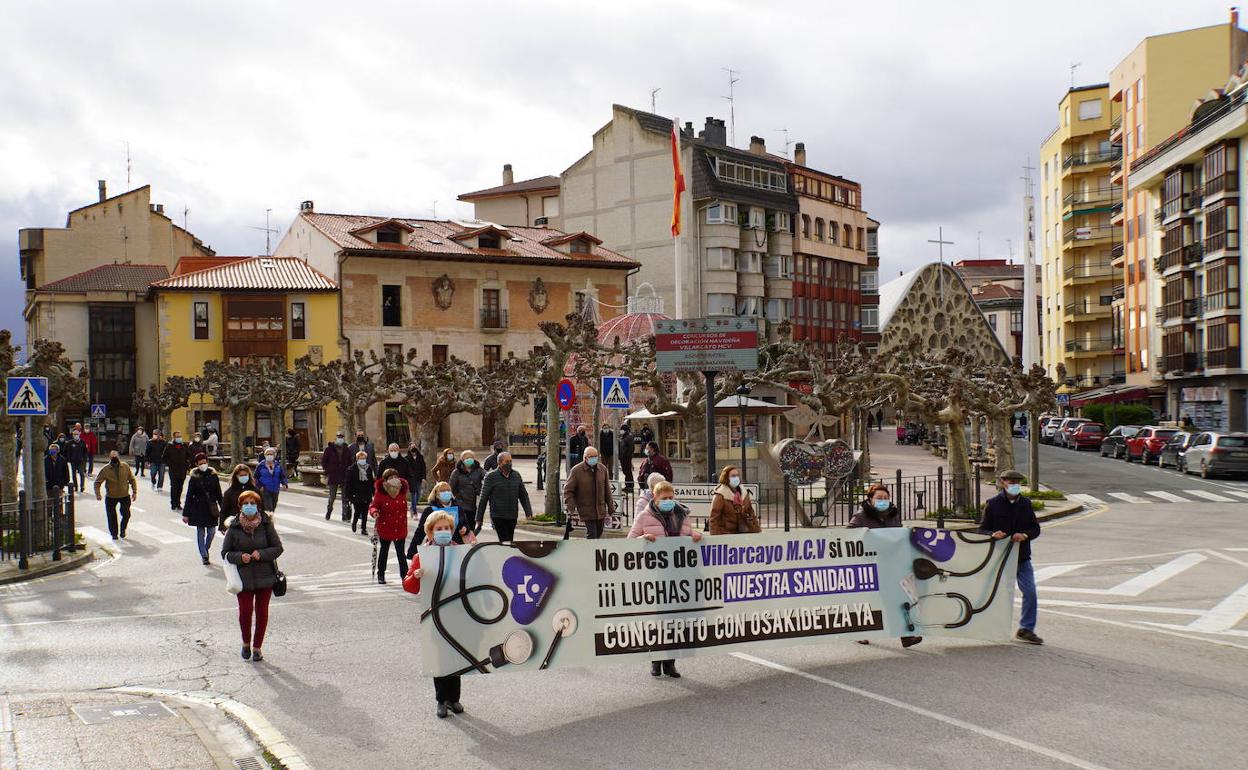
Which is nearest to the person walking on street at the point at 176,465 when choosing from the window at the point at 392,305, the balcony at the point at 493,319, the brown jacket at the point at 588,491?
the brown jacket at the point at 588,491

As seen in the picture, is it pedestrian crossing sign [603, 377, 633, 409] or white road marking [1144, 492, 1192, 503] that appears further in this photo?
white road marking [1144, 492, 1192, 503]

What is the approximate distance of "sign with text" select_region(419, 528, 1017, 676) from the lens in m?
8.59

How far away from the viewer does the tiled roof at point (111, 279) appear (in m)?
64.4

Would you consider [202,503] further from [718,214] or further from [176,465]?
[718,214]

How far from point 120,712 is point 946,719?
5.98m

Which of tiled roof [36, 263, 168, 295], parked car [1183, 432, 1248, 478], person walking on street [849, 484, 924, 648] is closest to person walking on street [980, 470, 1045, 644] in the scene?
person walking on street [849, 484, 924, 648]

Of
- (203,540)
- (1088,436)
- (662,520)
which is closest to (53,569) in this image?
(203,540)

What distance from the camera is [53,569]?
55.7ft

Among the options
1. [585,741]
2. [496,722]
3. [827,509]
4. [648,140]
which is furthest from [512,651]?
[648,140]

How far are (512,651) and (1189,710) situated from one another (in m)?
5.01

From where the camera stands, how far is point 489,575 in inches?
342

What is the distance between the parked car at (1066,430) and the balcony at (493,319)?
3004cm

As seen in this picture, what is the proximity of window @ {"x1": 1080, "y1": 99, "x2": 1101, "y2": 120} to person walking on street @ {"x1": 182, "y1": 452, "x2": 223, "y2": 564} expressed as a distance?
73.7 meters

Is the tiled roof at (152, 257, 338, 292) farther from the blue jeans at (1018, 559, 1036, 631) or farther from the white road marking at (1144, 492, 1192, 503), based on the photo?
the blue jeans at (1018, 559, 1036, 631)
